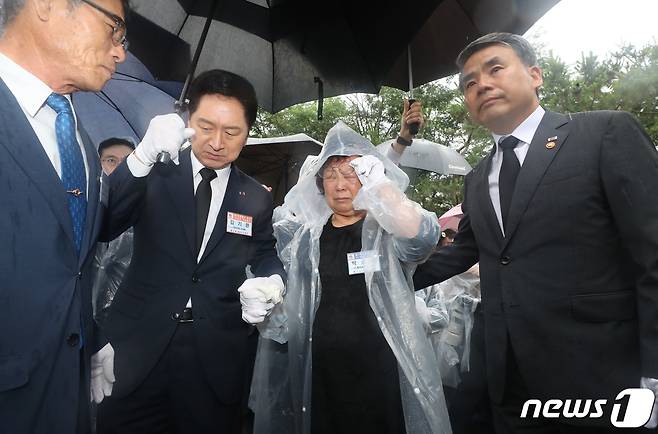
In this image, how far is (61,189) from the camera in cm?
132

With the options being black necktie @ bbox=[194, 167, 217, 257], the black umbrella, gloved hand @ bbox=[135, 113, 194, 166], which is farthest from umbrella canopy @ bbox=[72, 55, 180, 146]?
gloved hand @ bbox=[135, 113, 194, 166]

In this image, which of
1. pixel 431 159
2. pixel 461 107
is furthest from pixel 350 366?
pixel 461 107

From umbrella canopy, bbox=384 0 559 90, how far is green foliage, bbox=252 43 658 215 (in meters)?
7.03

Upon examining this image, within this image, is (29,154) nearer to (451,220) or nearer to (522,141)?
(522,141)

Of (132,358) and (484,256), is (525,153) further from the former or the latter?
(132,358)

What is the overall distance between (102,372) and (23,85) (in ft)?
4.37

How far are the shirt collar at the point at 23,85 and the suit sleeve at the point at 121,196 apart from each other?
0.44m

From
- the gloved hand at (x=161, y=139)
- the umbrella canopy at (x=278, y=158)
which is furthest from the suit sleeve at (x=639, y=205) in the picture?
the umbrella canopy at (x=278, y=158)

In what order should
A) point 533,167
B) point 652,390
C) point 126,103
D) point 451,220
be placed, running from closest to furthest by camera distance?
point 652,390, point 533,167, point 126,103, point 451,220

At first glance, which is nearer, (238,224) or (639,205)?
(639,205)

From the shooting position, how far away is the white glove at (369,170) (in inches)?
89.0

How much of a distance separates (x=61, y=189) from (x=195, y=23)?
6.33 ft

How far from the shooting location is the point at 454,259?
2.46 meters

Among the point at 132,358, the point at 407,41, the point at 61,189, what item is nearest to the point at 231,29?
the point at 407,41
